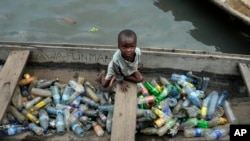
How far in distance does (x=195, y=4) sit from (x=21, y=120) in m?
5.47

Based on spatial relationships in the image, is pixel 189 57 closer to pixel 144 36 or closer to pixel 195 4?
pixel 144 36

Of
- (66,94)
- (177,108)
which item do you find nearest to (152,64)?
(177,108)

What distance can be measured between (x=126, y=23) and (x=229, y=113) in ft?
13.1

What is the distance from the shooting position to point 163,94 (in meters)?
4.77

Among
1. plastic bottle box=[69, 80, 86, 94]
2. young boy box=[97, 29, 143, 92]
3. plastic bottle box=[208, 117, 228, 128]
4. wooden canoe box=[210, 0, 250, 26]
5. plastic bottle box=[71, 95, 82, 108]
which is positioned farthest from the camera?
wooden canoe box=[210, 0, 250, 26]

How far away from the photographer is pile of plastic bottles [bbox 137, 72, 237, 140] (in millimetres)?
4375

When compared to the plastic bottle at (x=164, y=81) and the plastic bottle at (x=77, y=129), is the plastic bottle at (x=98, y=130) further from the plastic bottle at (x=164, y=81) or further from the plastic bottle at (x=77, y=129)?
the plastic bottle at (x=164, y=81)

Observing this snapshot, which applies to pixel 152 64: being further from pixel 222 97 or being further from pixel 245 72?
pixel 245 72

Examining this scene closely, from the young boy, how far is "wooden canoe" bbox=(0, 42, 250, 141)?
1.90 feet

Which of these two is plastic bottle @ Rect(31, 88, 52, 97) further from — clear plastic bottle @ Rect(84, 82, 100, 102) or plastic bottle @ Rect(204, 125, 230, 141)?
plastic bottle @ Rect(204, 125, 230, 141)

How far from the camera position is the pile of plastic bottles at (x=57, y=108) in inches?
174

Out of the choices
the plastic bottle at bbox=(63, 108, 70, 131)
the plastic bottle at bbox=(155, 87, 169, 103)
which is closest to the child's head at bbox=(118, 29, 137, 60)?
the plastic bottle at bbox=(155, 87, 169, 103)

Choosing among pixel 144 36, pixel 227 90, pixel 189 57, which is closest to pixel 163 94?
pixel 189 57

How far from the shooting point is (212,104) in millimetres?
4730
